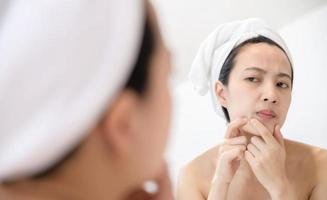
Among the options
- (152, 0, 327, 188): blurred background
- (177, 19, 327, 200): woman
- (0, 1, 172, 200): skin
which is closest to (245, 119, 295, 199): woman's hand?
(177, 19, 327, 200): woman

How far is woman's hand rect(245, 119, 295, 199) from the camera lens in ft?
2.74

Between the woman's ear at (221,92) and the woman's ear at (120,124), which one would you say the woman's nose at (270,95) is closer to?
the woman's ear at (221,92)

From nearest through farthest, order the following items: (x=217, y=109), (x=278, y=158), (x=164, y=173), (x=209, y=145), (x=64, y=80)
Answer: (x=64, y=80), (x=164, y=173), (x=278, y=158), (x=217, y=109), (x=209, y=145)

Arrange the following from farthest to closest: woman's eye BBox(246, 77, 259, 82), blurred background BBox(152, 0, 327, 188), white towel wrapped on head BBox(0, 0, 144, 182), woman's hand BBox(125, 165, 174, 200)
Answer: blurred background BBox(152, 0, 327, 188), woman's eye BBox(246, 77, 259, 82), woman's hand BBox(125, 165, 174, 200), white towel wrapped on head BBox(0, 0, 144, 182)

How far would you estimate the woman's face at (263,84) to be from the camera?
3.03 ft

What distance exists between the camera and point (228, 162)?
89cm

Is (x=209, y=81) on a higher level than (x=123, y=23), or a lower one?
lower

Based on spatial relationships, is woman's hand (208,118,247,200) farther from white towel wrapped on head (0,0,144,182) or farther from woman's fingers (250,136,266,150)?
white towel wrapped on head (0,0,144,182)

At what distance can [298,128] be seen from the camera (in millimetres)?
1190

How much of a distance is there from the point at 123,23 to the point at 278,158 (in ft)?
2.01

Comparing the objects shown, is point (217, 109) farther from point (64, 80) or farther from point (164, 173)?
point (64, 80)

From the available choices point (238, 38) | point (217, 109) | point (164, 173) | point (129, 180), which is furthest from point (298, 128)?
point (129, 180)

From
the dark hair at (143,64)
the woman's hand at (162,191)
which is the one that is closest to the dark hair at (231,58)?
the woman's hand at (162,191)

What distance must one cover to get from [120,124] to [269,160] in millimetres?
564
